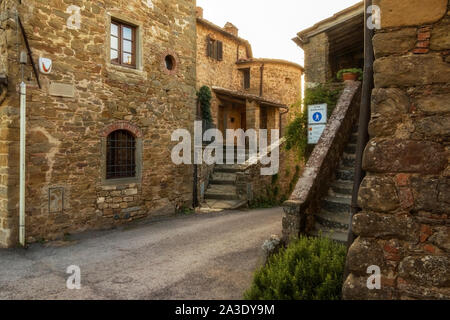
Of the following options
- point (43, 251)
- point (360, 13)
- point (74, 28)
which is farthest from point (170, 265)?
point (360, 13)

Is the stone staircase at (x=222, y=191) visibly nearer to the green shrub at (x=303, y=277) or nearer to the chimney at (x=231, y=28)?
the green shrub at (x=303, y=277)

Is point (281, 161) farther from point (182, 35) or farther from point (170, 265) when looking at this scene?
point (170, 265)

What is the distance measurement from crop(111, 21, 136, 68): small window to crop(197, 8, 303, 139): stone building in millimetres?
8044

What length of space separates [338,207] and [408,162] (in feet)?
9.64

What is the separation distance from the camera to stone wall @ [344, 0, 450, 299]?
216 cm

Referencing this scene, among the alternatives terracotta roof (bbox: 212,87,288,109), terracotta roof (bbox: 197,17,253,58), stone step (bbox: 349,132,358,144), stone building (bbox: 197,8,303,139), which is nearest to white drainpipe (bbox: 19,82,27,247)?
stone step (bbox: 349,132,358,144)

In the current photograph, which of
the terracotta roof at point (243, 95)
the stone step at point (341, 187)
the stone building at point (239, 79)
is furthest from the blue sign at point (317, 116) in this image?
the stone building at point (239, 79)

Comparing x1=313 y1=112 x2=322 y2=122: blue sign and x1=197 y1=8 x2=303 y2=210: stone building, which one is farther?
x1=197 y1=8 x2=303 y2=210: stone building

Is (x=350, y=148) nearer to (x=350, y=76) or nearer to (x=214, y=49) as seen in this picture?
(x=350, y=76)

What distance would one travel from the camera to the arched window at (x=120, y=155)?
7.08 metres

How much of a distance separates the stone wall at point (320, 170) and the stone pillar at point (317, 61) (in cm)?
167

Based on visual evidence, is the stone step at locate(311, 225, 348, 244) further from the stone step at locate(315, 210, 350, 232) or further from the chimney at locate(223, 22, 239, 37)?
the chimney at locate(223, 22, 239, 37)

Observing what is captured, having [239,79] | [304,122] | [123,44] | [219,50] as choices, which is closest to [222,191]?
[304,122]

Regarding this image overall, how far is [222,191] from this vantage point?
10453mm
